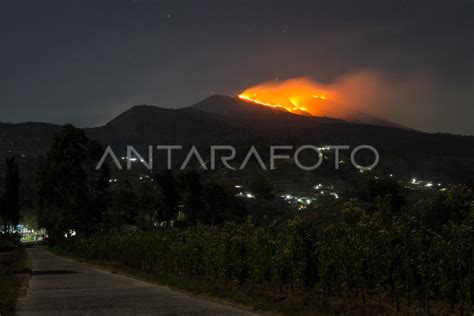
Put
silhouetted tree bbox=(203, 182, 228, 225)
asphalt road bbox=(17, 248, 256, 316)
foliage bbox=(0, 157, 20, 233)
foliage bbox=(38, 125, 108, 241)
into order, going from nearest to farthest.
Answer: asphalt road bbox=(17, 248, 256, 316) < foliage bbox=(38, 125, 108, 241) < silhouetted tree bbox=(203, 182, 228, 225) < foliage bbox=(0, 157, 20, 233)

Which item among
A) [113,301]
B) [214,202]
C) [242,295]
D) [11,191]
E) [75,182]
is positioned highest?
[75,182]

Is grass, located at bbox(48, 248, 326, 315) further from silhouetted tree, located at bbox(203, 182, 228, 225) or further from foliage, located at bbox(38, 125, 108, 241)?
silhouetted tree, located at bbox(203, 182, 228, 225)

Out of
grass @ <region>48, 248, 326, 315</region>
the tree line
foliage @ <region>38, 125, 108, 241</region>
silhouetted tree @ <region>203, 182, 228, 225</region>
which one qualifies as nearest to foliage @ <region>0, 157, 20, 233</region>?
silhouetted tree @ <region>203, 182, 228, 225</region>

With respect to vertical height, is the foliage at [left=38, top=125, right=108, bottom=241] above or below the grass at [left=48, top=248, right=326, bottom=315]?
above

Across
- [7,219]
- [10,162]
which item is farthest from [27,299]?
[7,219]

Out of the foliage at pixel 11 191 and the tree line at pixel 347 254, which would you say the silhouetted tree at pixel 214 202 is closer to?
the foliage at pixel 11 191

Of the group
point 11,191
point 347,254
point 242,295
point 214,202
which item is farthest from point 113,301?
point 11,191

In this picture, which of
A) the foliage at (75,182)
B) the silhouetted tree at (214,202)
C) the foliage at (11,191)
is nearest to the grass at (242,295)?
the foliage at (75,182)

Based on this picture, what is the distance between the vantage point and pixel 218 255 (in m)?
19.3

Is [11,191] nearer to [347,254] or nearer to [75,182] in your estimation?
[75,182]

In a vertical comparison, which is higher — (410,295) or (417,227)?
(417,227)

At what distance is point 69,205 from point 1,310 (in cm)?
5031

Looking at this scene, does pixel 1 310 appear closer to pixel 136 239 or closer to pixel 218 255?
pixel 218 255

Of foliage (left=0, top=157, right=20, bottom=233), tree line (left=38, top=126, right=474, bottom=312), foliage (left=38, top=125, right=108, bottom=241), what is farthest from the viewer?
foliage (left=0, top=157, right=20, bottom=233)
